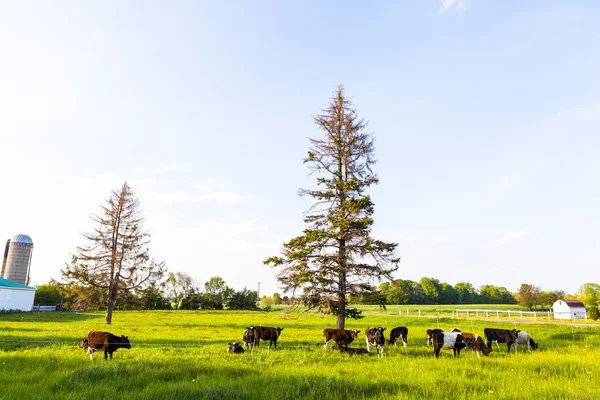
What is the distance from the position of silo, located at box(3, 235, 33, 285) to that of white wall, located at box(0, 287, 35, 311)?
260ft

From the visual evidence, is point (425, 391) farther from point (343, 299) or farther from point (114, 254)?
point (114, 254)

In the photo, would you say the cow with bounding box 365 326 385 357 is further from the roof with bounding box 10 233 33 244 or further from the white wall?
the roof with bounding box 10 233 33 244

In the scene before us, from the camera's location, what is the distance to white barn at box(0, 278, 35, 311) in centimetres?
5816

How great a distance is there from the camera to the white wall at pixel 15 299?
58.1 m

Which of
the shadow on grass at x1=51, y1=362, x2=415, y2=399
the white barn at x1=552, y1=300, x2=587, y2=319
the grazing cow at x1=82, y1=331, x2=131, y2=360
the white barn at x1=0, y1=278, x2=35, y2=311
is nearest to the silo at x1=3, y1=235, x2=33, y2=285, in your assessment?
the white barn at x1=0, y1=278, x2=35, y2=311

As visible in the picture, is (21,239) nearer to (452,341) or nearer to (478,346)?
(452,341)

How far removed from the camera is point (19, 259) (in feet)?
429

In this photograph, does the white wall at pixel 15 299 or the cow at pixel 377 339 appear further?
the white wall at pixel 15 299

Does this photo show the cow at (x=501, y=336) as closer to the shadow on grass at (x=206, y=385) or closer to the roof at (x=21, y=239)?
the shadow on grass at (x=206, y=385)

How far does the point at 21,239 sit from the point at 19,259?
7.75 m

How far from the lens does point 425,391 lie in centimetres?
804

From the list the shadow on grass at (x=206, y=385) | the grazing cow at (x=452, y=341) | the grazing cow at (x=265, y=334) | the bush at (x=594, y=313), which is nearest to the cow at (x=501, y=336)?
the grazing cow at (x=452, y=341)

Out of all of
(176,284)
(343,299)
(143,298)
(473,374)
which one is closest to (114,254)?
(143,298)

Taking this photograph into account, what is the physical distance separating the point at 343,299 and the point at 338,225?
13.8ft
